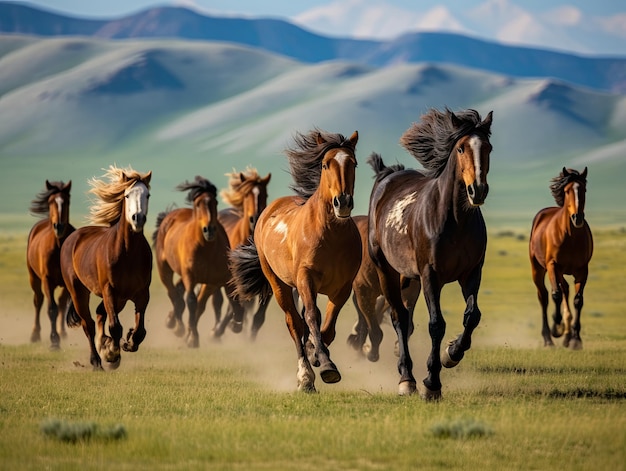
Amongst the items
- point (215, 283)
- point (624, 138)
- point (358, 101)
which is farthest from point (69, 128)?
point (215, 283)

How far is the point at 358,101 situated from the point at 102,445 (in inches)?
7128

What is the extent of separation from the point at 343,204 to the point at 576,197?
7.11 m

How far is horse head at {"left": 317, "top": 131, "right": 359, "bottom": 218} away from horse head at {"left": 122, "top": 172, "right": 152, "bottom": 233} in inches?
107

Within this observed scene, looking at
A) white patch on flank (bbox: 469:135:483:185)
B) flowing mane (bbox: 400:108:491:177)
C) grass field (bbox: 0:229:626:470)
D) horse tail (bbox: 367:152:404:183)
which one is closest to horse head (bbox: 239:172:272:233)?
grass field (bbox: 0:229:626:470)

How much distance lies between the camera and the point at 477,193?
35.4 ft

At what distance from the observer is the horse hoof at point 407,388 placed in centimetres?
1178

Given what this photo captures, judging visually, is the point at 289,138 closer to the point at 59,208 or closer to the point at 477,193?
the point at 59,208

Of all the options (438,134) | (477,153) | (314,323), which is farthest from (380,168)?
(477,153)

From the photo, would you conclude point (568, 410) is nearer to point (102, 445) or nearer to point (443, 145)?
point (443, 145)

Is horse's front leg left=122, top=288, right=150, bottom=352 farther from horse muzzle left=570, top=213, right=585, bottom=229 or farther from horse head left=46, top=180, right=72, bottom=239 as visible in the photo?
horse muzzle left=570, top=213, right=585, bottom=229

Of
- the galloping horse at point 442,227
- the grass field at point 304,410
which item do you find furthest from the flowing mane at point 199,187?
the galloping horse at point 442,227

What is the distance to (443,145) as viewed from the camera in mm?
11883

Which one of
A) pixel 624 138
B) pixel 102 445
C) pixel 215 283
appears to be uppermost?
pixel 624 138

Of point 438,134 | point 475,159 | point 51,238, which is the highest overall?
point 438,134
